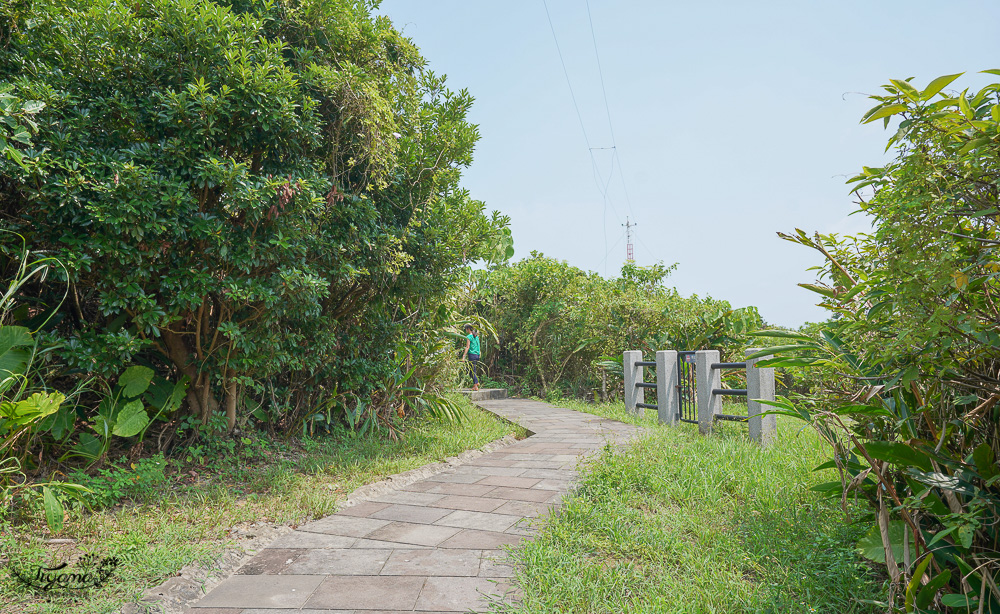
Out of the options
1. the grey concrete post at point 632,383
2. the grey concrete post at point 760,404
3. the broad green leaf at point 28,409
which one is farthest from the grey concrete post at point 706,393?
the broad green leaf at point 28,409

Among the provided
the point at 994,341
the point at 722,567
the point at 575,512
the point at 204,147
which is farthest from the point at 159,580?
the point at 994,341

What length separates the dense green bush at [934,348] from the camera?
1.68m

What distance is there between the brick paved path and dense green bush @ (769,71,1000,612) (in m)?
1.63

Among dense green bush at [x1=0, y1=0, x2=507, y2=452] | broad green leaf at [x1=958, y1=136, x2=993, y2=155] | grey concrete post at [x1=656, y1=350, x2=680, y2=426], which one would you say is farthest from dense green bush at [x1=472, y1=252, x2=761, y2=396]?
broad green leaf at [x1=958, y1=136, x2=993, y2=155]

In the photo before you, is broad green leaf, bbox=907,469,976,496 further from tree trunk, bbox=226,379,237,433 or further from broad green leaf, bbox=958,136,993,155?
tree trunk, bbox=226,379,237,433

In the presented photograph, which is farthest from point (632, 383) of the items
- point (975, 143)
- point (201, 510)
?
point (975, 143)

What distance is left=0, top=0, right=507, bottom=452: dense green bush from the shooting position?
12.4 feet

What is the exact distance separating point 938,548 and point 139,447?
506 cm

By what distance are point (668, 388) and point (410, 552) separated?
4993 mm

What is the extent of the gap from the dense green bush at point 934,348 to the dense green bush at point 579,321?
6969 millimetres

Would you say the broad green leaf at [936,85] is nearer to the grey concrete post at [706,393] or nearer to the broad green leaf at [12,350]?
the broad green leaf at [12,350]

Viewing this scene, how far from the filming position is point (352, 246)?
5.17 metres

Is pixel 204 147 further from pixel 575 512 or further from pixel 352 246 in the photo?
pixel 575 512

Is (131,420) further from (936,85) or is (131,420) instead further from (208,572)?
(936,85)
